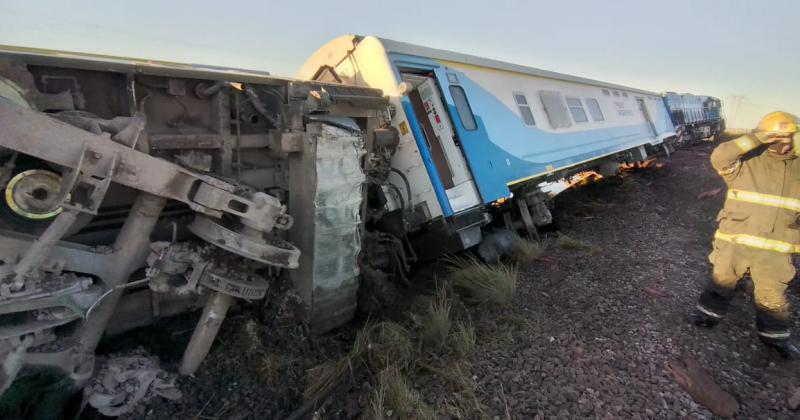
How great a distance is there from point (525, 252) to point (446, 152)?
1.66m

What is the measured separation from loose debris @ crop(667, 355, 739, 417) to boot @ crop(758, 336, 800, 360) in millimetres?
704

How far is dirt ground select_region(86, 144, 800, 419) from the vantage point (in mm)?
2838

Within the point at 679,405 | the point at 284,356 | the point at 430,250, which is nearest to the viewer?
the point at 679,405

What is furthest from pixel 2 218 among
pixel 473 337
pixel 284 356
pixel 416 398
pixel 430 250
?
pixel 430 250

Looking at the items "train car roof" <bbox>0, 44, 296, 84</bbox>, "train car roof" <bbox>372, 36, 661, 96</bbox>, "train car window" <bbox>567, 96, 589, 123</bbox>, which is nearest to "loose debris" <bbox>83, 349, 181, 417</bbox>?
"train car roof" <bbox>0, 44, 296, 84</bbox>

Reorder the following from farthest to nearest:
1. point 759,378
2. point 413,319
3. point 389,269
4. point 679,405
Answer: point 389,269 → point 413,319 → point 759,378 → point 679,405

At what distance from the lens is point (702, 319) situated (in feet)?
12.0

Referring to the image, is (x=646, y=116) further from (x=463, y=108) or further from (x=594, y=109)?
(x=463, y=108)

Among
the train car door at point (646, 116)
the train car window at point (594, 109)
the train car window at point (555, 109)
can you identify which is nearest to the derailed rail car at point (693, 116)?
the train car door at point (646, 116)

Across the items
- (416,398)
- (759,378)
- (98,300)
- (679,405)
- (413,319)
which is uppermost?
(98,300)

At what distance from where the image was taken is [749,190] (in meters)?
3.40

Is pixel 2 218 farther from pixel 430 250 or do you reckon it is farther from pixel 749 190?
pixel 749 190

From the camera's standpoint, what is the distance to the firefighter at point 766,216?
10.7ft

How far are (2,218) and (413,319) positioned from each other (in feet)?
9.58
